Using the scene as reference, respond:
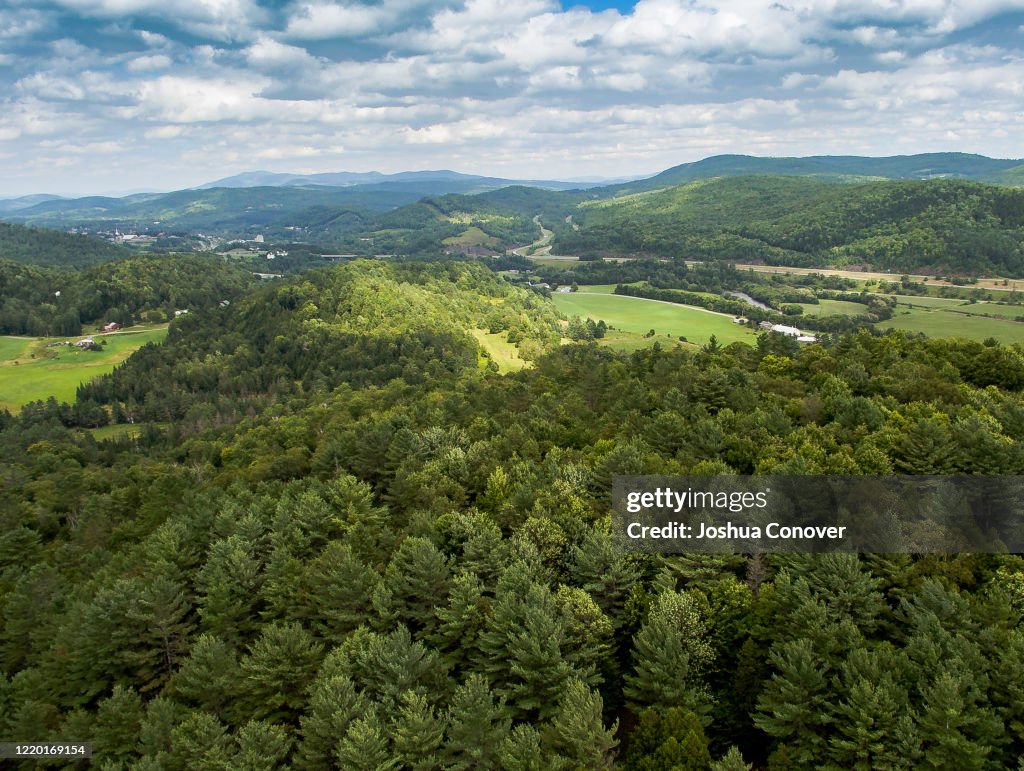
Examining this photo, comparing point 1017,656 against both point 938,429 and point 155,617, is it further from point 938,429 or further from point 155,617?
point 155,617

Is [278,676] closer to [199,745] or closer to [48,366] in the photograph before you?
[199,745]

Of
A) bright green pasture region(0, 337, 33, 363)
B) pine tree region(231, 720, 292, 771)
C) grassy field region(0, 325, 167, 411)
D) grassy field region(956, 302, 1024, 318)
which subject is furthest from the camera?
bright green pasture region(0, 337, 33, 363)

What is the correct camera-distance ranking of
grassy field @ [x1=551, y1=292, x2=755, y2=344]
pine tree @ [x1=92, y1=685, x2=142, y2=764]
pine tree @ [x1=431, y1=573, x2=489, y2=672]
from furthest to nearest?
grassy field @ [x1=551, y1=292, x2=755, y2=344]
pine tree @ [x1=431, y1=573, x2=489, y2=672]
pine tree @ [x1=92, y1=685, x2=142, y2=764]

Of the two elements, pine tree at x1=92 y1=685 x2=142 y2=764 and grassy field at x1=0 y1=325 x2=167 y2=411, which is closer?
pine tree at x1=92 y1=685 x2=142 y2=764

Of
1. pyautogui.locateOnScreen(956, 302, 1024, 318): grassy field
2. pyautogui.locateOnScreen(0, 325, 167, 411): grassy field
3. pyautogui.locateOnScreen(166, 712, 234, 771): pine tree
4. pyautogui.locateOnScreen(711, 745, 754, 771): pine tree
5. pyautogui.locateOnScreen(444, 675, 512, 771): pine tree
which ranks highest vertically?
pyautogui.locateOnScreen(956, 302, 1024, 318): grassy field

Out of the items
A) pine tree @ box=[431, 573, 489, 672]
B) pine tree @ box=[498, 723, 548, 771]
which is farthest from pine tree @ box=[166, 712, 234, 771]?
pine tree @ box=[498, 723, 548, 771]

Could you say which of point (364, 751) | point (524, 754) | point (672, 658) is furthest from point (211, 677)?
point (672, 658)

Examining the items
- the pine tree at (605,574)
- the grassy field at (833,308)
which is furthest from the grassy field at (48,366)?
the grassy field at (833,308)

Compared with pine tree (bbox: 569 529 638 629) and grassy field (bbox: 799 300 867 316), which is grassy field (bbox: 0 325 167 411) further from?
grassy field (bbox: 799 300 867 316)
